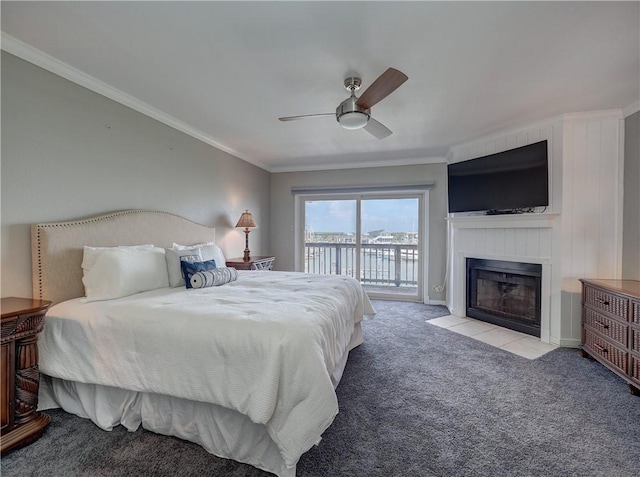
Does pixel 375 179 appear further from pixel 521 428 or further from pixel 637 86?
pixel 521 428

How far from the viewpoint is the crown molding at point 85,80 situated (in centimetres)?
193

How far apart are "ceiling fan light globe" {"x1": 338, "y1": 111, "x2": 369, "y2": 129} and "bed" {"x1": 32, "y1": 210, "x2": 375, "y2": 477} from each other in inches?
54.5

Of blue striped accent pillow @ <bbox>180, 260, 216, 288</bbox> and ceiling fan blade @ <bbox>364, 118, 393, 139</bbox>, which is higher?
ceiling fan blade @ <bbox>364, 118, 393, 139</bbox>

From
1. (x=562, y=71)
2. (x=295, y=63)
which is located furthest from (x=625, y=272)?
(x=295, y=63)

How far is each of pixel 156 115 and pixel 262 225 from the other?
2.64 m

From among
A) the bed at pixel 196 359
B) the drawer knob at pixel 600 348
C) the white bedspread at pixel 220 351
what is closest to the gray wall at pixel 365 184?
the drawer knob at pixel 600 348

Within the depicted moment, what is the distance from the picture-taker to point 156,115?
9.89 ft

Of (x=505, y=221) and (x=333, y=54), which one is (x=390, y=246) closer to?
(x=505, y=221)

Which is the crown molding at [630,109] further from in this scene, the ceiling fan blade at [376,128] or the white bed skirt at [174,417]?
the white bed skirt at [174,417]

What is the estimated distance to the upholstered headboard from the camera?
202 centimetres

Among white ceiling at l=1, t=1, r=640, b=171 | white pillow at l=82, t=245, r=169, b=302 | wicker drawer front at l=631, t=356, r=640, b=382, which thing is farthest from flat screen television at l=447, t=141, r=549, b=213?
white pillow at l=82, t=245, r=169, b=302

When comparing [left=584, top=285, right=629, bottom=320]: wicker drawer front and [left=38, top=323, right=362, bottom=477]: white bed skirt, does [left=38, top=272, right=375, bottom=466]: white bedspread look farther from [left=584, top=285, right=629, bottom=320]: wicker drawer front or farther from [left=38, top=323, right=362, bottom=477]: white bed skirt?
[left=584, top=285, right=629, bottom=320]: wicker drawer front

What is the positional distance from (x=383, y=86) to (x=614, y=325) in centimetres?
264

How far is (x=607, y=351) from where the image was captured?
95.7 inches
